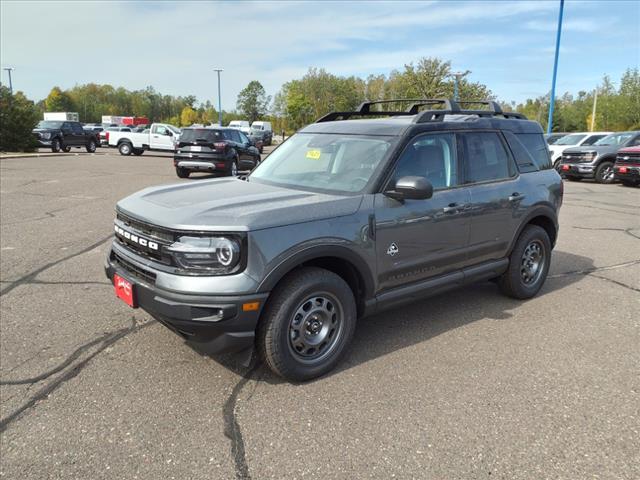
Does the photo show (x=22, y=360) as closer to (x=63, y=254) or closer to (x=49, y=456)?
(x=49, y=456)

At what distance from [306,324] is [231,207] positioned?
948 millimetres

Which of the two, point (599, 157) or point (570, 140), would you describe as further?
point (570, 140)

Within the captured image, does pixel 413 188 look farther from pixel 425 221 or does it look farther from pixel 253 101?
pixel 253 101

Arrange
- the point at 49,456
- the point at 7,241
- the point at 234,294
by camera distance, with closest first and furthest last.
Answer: the point at 49,456 → the point at 234,294 → the point at 7,241

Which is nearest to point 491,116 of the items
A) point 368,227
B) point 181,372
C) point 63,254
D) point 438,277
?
point 438,277

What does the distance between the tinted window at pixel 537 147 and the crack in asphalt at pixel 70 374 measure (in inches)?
160

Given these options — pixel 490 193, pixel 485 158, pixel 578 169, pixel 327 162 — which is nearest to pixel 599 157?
pixel 578 169

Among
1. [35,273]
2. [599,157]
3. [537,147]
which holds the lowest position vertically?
[35,273]

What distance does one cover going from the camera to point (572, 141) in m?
20.0

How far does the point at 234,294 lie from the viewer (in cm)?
301

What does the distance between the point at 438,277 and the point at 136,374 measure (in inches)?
97.2

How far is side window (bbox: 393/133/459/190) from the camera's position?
393 cm

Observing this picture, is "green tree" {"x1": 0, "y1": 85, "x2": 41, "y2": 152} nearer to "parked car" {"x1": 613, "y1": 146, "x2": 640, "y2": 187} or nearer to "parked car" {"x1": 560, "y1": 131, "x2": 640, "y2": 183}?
"parked car" {"x1": 560, "y1": 131, "x2": 640, "y2": 183}

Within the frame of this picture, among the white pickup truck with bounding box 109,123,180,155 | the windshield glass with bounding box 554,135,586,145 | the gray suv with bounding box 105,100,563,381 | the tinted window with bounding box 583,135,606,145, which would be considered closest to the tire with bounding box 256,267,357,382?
the gray suv with bounding box 105,100,563,381
